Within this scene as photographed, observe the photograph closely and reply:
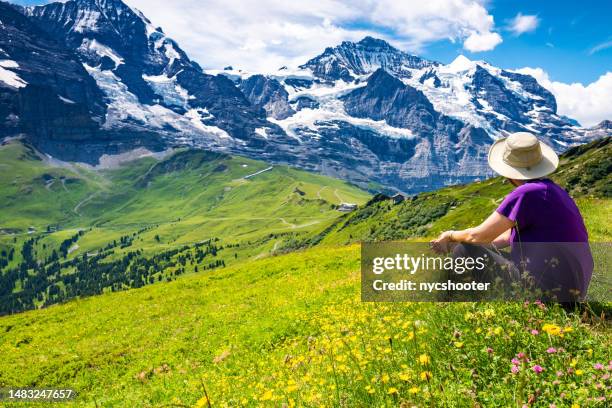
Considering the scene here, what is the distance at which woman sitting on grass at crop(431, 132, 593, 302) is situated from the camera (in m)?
7.70

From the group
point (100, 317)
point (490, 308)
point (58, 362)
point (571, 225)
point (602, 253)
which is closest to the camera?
point (490, 308)

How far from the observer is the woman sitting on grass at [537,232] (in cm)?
770

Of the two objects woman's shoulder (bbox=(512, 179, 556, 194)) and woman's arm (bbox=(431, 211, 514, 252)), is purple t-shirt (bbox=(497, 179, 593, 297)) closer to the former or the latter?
woman's shoulder (bbox=(512, 179, 556, 194))

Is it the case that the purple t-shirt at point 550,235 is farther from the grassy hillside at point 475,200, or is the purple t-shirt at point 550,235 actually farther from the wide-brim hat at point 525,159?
the grassy hillside at point 475,200

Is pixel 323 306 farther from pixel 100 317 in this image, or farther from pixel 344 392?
pixel 100 317

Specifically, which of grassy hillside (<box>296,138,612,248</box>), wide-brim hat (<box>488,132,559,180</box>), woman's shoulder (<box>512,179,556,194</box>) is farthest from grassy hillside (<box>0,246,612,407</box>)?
grassy hillside (<box>296,138,612,248</box>)

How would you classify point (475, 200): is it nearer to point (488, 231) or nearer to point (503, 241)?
point (503, 241)

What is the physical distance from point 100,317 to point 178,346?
10362mm

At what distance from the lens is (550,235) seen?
7.87 metres

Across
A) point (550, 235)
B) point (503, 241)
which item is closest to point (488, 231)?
point (550, 235)

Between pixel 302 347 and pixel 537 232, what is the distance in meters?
8.93

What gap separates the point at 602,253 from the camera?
10523mm

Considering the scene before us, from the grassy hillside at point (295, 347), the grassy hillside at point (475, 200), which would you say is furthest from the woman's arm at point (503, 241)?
the grassy hillside at point (475, 200)

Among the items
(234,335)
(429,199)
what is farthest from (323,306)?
(429,199)
